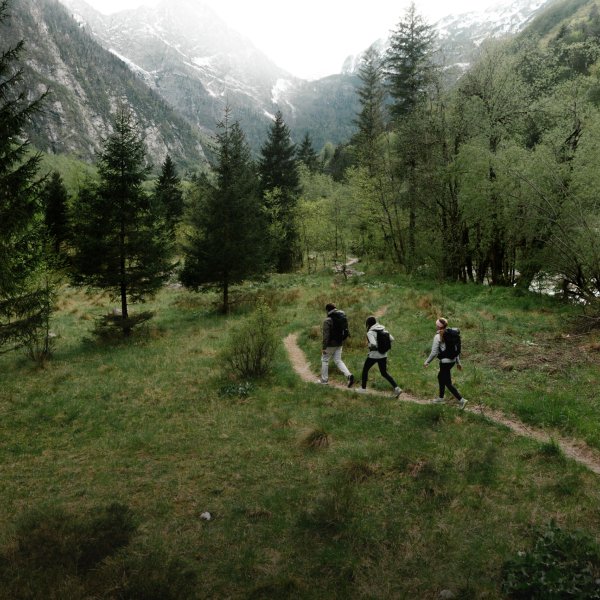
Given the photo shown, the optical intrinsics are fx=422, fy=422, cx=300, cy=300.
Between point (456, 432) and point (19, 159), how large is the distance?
13824mm

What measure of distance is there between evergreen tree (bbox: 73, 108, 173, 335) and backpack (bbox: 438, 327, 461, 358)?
1519 cm

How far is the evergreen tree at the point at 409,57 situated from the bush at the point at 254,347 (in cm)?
2488

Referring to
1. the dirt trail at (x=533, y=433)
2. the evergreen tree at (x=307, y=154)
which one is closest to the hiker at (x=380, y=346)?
the dirt trail at (x=533, y=433)

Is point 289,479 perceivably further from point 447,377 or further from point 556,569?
point 447,377

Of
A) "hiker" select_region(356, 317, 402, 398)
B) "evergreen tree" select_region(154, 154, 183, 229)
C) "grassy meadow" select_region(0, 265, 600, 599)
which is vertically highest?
"evergreen tree" select_region(154, 154, 183, 229)

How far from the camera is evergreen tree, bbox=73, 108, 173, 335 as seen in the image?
2020 centimetres

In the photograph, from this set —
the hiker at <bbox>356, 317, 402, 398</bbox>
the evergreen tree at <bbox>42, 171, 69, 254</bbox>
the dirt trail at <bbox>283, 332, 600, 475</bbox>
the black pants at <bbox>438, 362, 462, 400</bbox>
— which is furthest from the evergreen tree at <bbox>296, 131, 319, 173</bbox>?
the black pants at <bbox>438, 362, 462, 400</bbox>

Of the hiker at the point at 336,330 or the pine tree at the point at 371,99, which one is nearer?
the hiker at the point at 336,330

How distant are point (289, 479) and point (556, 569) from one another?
471 centimetres

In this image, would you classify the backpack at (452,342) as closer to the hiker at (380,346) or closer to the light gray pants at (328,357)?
the hiker at (380,346)

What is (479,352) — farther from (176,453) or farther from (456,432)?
(176,453)

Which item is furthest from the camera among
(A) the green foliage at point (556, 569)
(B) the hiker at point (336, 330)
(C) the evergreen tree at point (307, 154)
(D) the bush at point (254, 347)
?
(C) the evergreen tree at point (307, 154)

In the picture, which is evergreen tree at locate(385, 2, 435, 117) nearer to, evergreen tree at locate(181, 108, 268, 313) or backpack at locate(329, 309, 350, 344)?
evergreen tree at locate(181, 108, 268, 313)

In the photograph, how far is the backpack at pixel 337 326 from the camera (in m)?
13.3
